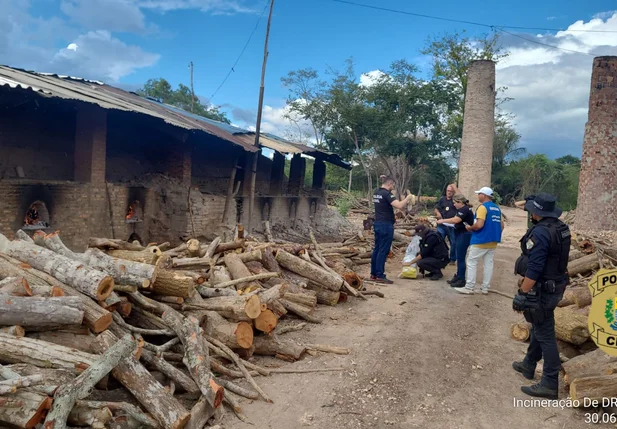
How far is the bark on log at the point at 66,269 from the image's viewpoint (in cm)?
423

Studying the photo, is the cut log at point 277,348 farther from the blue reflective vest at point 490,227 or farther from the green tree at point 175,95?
the green tree at point 175,95

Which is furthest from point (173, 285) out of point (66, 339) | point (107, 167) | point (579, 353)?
point (107, 167)

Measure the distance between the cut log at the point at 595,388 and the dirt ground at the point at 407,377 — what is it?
6.7 inches

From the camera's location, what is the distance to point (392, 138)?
840 inches

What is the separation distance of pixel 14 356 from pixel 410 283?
6701 millimetres

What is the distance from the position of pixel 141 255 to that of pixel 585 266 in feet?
27.1

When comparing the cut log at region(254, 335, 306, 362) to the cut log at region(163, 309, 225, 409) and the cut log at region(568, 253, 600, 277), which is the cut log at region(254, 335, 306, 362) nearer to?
the cut log at region(163, 309, 225, 409)

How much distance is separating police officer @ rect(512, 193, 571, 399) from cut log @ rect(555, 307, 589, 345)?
1093mm

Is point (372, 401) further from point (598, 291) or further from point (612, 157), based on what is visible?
point (612, 157)

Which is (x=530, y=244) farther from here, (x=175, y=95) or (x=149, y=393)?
(x=175, y=95)

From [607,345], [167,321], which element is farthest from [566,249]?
[167,321]

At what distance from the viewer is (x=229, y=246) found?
24.5 feet

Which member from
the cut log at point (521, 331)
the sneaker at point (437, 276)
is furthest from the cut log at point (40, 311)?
the sneaker at point (437, 276)

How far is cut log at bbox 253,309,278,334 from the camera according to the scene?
16.3ft
